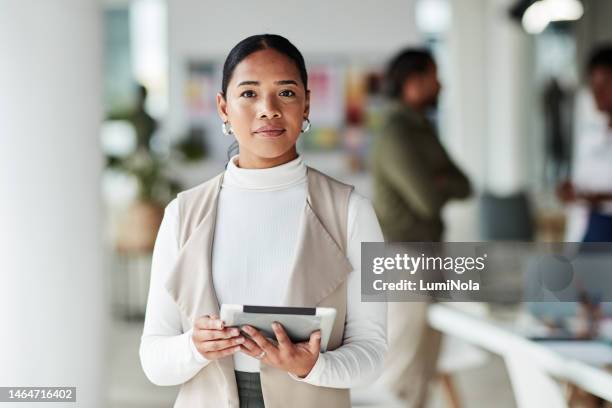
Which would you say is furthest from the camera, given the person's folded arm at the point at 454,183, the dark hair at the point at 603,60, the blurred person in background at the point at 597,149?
the dark hair at the point at 603,60

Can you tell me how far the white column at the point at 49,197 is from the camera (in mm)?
1299

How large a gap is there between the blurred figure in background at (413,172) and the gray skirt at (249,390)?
856 millimetres

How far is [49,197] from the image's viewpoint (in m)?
1.36

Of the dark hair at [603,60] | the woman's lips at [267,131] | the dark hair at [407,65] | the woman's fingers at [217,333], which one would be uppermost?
the dark hair at [603,60]

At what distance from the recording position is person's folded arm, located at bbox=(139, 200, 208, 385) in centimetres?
107

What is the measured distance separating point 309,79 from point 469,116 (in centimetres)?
642

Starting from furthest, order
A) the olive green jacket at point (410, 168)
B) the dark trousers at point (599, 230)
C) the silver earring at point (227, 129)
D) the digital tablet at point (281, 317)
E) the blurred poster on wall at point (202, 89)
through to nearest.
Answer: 1. the dark trousers at point (599, 230)
2. the olive green jacket at point (410, 168)
3. the blurred poster on wall at point (202, 89)
4. the silver earring at point (227, 129)
5. the digital tablet at point (281, 317)

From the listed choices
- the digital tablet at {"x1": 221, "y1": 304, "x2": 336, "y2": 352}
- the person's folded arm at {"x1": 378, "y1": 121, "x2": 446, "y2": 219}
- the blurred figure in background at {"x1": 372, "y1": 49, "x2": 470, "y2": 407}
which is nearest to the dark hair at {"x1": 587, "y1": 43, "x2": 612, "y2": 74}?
the blurred figure in background at {"x1": 372, "y1": 49, "x2": 470, "y2": 407}

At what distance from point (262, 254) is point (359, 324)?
163mm

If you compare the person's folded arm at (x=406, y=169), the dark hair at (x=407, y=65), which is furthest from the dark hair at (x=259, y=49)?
the person's folded arm at (x=406, y=169)

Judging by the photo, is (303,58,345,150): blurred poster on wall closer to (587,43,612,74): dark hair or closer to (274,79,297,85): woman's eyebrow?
(274,79,297,85): woman's eyebrow

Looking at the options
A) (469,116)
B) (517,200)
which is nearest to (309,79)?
(517,200)

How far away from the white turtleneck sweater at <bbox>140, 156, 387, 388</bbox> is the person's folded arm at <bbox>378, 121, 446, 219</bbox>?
1090 millimetres

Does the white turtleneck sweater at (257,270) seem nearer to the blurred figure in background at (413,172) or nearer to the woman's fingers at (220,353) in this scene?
the woman's fingers at (220,353)
